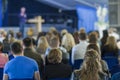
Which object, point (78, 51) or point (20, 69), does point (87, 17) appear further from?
point (20, 69)

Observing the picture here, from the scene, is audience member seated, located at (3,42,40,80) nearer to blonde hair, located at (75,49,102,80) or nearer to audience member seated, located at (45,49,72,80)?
audience member seated, located at (45,49,72,80)

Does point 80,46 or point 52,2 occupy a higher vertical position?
point 52,2

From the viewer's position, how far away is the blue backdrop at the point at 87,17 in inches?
707

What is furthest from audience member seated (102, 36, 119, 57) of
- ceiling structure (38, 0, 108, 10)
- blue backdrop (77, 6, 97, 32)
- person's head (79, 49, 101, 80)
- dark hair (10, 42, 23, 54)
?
ceiling structure (38, 0, 108, 10)

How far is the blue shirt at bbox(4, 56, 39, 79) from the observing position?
4.85m

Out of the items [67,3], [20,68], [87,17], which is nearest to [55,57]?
[20,68]

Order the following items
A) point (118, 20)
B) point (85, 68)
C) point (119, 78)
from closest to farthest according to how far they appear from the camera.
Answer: point (119, 78), point (85, 68), point (118, 20)

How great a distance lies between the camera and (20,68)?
4.87 meters

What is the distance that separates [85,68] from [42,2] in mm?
22010

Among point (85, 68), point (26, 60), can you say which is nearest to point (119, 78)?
point (85, 68)

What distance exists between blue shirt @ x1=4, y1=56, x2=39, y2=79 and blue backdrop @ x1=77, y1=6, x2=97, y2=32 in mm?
13148

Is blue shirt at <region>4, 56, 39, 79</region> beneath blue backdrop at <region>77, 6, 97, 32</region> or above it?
beneath

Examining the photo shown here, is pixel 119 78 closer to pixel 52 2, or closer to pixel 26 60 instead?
pixel 26 60

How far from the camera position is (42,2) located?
26.2m
